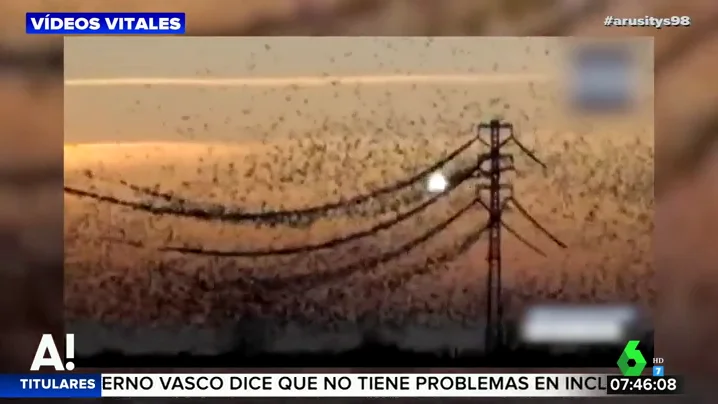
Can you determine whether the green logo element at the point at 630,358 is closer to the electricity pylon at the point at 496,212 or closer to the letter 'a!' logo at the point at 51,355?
the electricity pylon at the point at 496,212

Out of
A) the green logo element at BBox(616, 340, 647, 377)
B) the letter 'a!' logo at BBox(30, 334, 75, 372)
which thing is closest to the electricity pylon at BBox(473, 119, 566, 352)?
the green logo element at BBox(616, 340, 647, 377)

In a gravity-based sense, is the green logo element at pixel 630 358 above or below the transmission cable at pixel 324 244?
below

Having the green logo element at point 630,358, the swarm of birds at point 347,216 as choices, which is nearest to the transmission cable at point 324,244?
the swarm of birds at point 347,216

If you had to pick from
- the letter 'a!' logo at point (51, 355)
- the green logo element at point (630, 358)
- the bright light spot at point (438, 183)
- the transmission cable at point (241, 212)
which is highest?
the bright light spot at point (438, 183)

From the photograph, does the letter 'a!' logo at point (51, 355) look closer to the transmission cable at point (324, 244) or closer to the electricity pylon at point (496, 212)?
the transmission cable at point (324, 244)

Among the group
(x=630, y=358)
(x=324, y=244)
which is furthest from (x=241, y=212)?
(x=630, y=358)

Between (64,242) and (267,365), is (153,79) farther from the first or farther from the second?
(267,365)

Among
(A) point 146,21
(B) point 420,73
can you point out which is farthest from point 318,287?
(A) point 146,21
